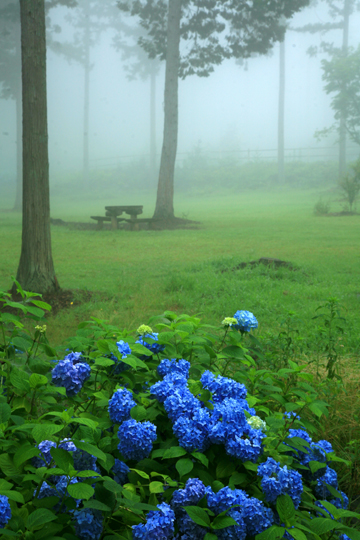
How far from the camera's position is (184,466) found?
116cm

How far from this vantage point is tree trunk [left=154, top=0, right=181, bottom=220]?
13.0m

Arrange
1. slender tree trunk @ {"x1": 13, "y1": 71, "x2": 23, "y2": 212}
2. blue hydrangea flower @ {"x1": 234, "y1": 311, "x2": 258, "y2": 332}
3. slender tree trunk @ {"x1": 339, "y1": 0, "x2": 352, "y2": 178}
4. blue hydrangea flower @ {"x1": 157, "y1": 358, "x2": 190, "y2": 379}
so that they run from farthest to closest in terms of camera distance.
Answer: slender tree trunk @ {"x1": 339, "y1": 0, "x2": 352, "y2": 178} → slender tree trunk @ {"x1": 13, "y1": 71, "x2": 23, "y2": 212} → blue hydrangea flower @ {"x1": 234, "y1": 311, "x2": 258, "y2": 332} → blue hydrangea flower @ {"x1": 157, "y1": 358, "x2": 190, "y2": 379}

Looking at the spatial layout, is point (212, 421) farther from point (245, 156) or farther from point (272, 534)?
point (245, 156)

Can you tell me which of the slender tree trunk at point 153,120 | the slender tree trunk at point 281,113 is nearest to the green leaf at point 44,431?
the slender tree trunk at point 281,113

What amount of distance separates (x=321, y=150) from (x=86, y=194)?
15.3 metres

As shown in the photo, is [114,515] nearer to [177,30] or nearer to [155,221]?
[155,221]

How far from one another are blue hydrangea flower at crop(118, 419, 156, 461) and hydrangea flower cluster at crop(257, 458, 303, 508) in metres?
0.29

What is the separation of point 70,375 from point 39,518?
45 centimetres

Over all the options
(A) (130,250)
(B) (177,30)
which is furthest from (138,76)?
(A) (130,250)

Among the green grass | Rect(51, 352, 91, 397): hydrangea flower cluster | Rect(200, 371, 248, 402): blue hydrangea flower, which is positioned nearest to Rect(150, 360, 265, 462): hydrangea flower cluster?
Rect(200, 371, 248, 402): blue hydrangea flower

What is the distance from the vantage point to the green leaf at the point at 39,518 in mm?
960

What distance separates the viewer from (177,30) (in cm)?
1301

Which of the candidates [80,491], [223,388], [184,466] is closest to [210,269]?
[223,388]

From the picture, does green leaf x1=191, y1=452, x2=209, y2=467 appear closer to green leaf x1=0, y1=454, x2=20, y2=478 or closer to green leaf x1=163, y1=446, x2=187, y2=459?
green leaf x1=163, y1=446, x2=187, y2=459
